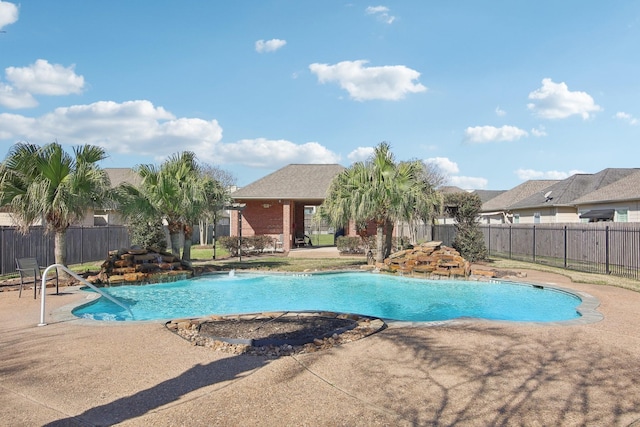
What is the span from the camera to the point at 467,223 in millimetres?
17891

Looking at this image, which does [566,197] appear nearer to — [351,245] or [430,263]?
[351,245]

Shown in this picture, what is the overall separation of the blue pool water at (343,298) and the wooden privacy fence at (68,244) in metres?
4.97

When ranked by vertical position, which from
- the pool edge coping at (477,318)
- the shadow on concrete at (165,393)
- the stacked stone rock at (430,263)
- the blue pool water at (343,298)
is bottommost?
the blue pool water at (343,298)

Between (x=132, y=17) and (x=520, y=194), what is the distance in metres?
31.0

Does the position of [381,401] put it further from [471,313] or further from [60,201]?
[60,201]

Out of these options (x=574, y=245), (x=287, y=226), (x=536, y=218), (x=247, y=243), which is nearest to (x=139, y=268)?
(x=247, y=243)

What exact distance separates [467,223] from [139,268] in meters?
12.7

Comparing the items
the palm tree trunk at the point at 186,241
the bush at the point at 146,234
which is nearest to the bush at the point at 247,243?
the bush at the point at 146,234

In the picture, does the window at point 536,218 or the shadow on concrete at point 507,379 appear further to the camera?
the window at point 536,218

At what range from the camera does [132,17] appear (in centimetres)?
1434

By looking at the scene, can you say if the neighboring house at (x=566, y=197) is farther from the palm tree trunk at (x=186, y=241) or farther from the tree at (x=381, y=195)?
the palm tree trunk at (x=186, y=241)

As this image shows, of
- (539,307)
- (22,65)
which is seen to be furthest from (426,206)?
(22,65)

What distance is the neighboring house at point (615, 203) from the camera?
65.6 ft

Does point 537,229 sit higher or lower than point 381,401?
higher
